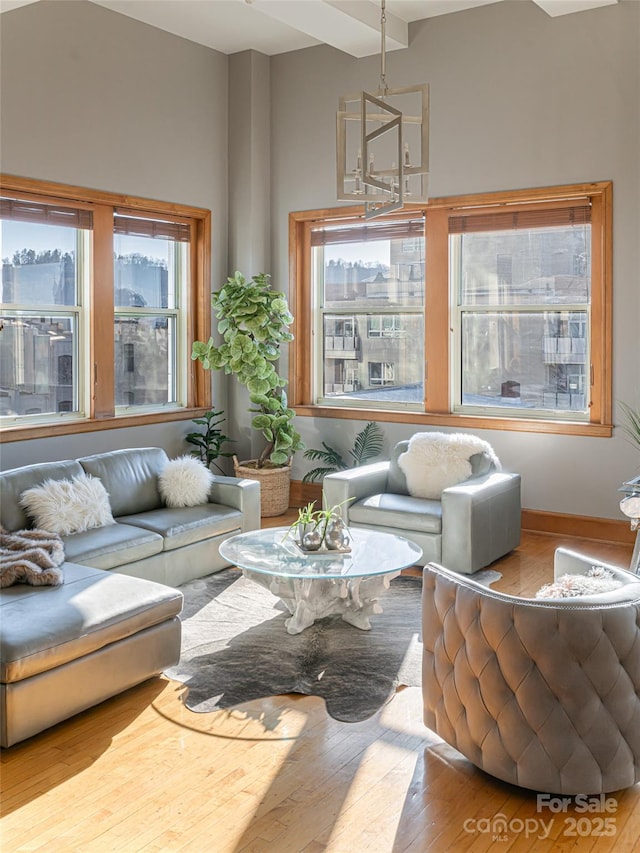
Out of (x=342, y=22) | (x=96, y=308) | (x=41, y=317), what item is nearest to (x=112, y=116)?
(x=96, y=308)

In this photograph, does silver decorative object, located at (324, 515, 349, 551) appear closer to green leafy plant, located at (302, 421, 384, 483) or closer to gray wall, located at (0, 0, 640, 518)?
gray wall, located at (0, 0, 640, 518)

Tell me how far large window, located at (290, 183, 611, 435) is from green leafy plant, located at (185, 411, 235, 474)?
747 millimetres

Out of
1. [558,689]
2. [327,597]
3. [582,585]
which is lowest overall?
[327,597]

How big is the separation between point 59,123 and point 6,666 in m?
3.91

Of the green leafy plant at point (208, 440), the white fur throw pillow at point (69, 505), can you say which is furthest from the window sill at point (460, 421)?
the white fur throw pillow at point (69, 505)

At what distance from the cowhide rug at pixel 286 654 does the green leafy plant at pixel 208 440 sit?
7.14 feet

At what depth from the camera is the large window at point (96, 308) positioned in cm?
547

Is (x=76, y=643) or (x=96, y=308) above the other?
(x=96, y=308)

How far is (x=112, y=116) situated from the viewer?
5895 mm

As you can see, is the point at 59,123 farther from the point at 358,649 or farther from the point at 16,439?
the point at 358,649

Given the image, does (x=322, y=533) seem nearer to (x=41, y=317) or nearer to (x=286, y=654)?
(x=286, y=654)

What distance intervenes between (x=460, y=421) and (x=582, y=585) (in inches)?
138

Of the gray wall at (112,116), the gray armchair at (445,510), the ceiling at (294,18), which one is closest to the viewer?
the gray armchair at (445,510)

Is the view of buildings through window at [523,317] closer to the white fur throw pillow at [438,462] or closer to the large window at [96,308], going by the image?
the white fur throw pillow at [438,462]
